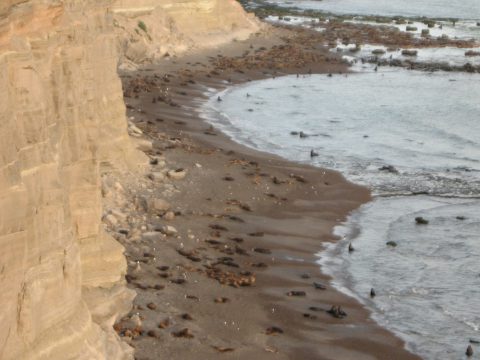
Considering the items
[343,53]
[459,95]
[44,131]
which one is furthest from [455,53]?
[44,131]

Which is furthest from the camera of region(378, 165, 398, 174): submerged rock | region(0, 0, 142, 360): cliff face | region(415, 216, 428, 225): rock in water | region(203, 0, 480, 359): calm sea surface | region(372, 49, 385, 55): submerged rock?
region(372, 49, 385, 55): submerged rock

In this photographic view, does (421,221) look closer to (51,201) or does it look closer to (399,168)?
(399,168)

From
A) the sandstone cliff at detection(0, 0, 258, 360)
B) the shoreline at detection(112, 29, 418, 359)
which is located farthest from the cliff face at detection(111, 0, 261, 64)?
the sandstone cliff at detection(0, 0, 258, 360)

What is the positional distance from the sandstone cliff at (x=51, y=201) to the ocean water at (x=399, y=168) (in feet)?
20.6

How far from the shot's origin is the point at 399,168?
91.7ft

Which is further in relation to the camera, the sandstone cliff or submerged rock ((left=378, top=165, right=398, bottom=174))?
submerged rock ((left=378, top=165, right=398, bottom=174))

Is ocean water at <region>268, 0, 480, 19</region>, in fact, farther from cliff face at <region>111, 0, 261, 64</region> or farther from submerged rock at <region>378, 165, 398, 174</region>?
submerged rock at <region>378, 165, 398, 174</region>

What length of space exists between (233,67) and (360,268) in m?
29.2

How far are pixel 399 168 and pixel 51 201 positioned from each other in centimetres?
2029

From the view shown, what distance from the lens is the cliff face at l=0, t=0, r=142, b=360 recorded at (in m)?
8.38

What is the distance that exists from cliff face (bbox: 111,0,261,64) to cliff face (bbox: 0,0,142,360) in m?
27.8

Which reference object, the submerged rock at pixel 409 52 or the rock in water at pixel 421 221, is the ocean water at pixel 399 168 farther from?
the submerged rock at pixel 409 52

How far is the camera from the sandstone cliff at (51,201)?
840cm

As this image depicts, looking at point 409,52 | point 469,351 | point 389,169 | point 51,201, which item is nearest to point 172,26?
point 409,52
